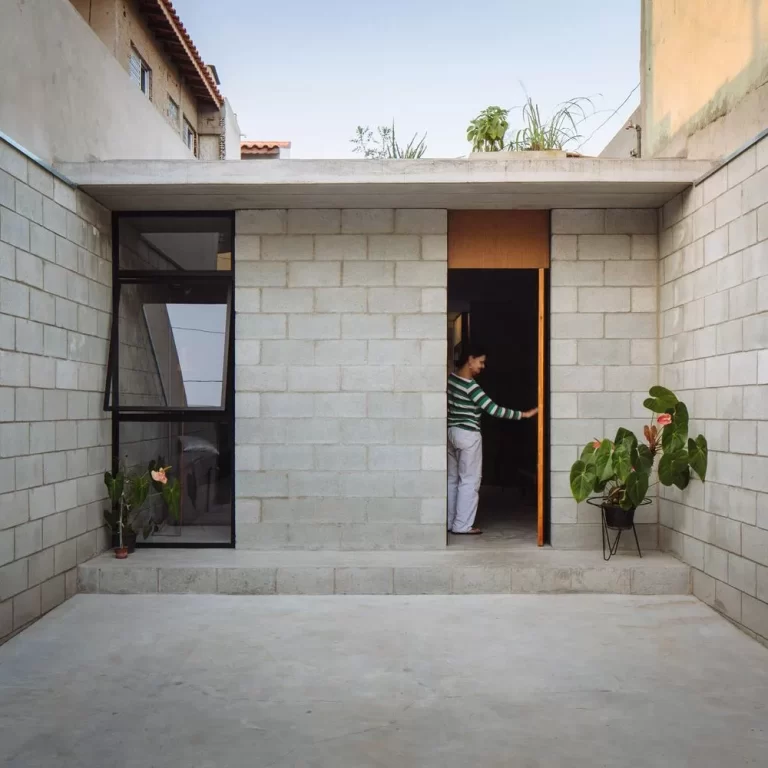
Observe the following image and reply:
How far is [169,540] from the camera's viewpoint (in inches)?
228

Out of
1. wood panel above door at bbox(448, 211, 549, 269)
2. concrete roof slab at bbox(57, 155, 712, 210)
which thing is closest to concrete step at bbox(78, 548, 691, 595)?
wood panel above door at bbox(448, 211, 549, 269)

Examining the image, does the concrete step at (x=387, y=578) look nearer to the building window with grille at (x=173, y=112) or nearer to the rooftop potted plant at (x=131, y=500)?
the rooftop potted plant at (x=131, y=500)

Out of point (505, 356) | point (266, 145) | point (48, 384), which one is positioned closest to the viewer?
point (48, 384)

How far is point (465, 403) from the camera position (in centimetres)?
626

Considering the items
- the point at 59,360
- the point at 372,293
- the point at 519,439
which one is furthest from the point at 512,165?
the point at 519,439

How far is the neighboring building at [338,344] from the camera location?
5.04 meters

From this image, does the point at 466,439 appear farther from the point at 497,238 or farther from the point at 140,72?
the point at 140,72

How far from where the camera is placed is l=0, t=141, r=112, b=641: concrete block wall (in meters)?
4.23

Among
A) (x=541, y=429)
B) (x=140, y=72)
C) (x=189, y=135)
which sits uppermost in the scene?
(x=189, y=135)

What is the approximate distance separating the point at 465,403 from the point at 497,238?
1.38 metres

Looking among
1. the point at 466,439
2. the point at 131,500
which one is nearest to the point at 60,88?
the point at 131,500

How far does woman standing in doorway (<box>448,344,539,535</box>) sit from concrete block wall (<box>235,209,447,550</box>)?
2.03ft

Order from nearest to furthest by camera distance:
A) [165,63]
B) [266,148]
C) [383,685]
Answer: [383,685] → [165,63] → [266,148]

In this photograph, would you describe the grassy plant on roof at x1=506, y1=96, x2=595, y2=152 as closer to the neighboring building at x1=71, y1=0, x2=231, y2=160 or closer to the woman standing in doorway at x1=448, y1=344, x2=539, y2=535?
the woman standing in doorway at x1=448, y1=344, x2=539, y2=535
